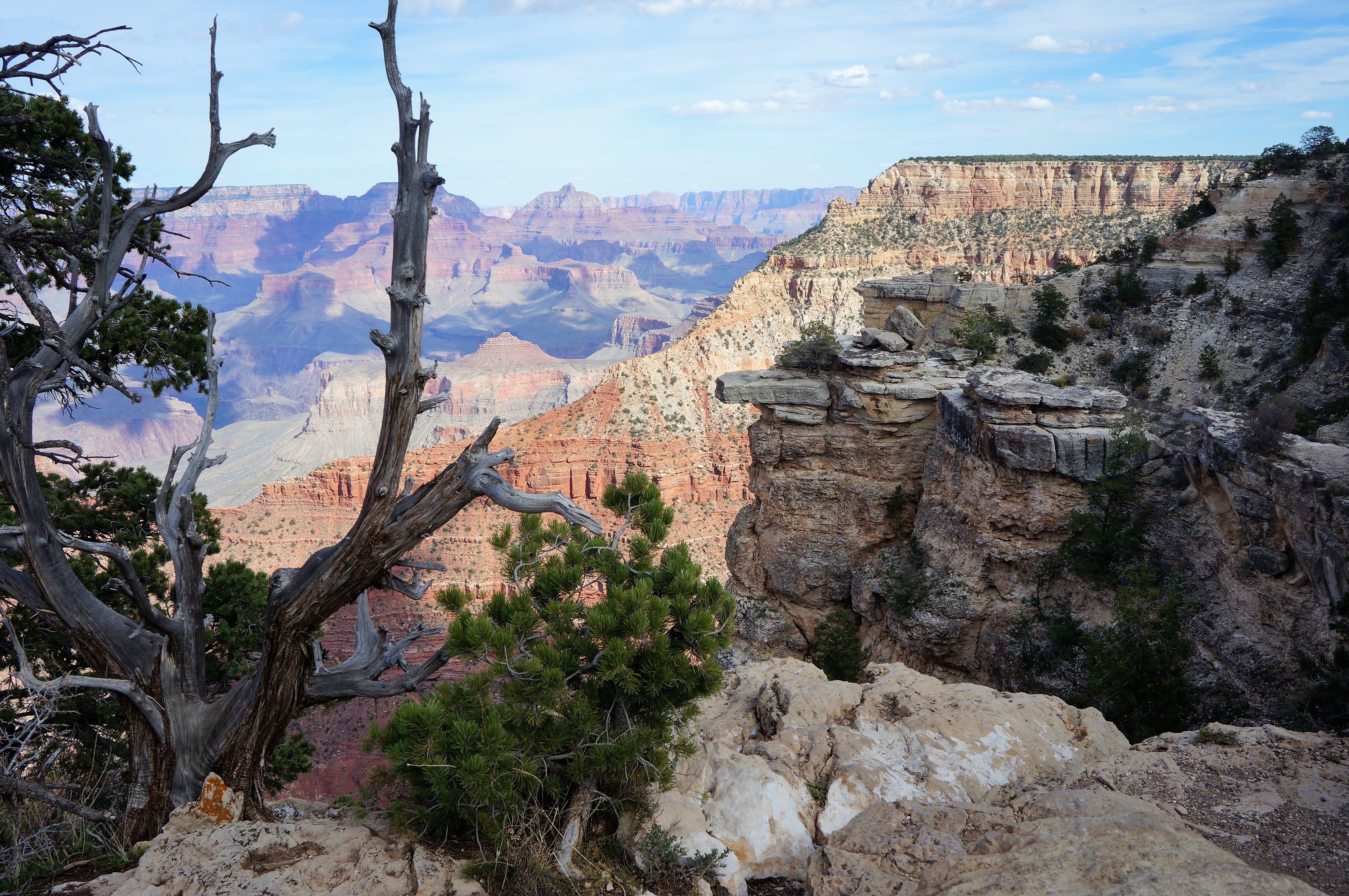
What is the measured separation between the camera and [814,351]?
2497cm

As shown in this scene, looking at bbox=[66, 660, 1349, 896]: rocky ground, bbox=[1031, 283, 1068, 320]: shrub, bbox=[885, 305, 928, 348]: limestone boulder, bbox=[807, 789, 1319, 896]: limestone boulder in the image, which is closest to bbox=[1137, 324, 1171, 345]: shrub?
bbox=[1031, 283, 1068, 320]: shrub

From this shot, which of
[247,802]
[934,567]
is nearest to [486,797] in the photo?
[247,802]

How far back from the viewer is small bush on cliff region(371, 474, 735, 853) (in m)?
6.33

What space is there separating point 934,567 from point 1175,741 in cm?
1301

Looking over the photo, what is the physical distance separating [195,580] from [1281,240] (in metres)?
36.6

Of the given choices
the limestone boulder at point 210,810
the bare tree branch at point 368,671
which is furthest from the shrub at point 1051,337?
the limestone boulder at point 210,810

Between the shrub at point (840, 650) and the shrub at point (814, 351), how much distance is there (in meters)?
8.14

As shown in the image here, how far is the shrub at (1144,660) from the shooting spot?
13.5m

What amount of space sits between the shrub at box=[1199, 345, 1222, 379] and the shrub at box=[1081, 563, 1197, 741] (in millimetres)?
13953

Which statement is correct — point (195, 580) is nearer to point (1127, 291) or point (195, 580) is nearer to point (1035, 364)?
point (1035, 364)

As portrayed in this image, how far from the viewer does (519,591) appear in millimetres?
7430

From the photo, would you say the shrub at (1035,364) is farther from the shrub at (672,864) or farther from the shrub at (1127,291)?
the shrub at (672,864)

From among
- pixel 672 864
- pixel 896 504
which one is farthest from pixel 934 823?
pixel 896 504

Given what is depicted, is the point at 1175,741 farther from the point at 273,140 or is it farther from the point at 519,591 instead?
the point at 273,140
